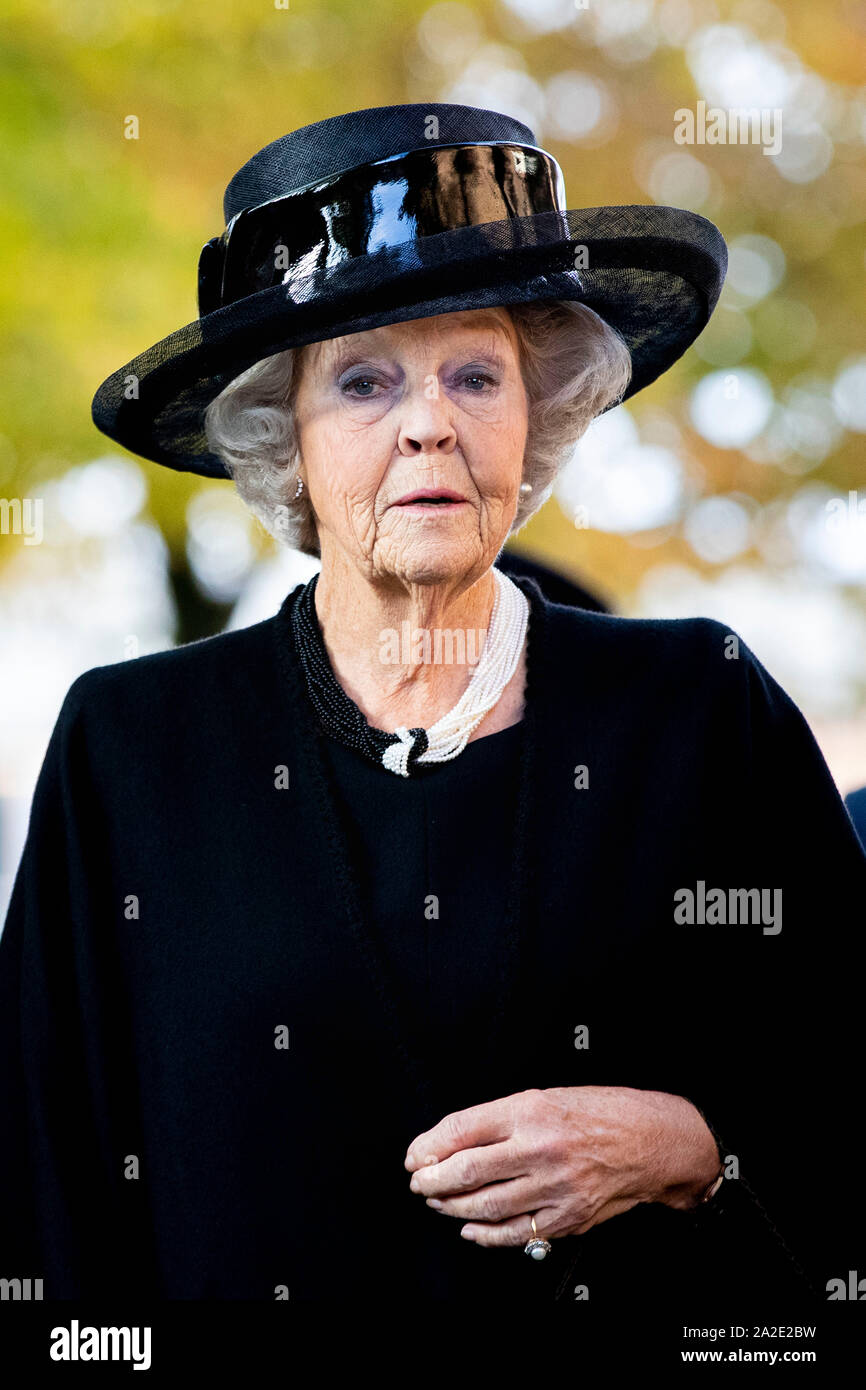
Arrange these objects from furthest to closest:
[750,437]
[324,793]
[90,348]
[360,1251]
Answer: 1. [750,437]
2. [90,348]
3. [324,793]
4. [360,1251]

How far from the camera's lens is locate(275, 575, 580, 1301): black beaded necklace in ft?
7.21

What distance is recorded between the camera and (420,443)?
221 cm

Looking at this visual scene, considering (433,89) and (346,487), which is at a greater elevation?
(433,89)

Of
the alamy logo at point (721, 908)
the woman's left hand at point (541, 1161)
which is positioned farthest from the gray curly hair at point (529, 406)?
the woman's left hand at point (541, 1161)

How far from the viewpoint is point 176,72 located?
637 centimetres

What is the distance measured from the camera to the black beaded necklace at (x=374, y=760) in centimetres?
220

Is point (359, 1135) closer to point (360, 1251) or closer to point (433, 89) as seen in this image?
point (360, 1251)

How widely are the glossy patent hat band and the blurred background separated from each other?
330 cm

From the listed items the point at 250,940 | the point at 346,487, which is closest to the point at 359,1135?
the point at 250,940
